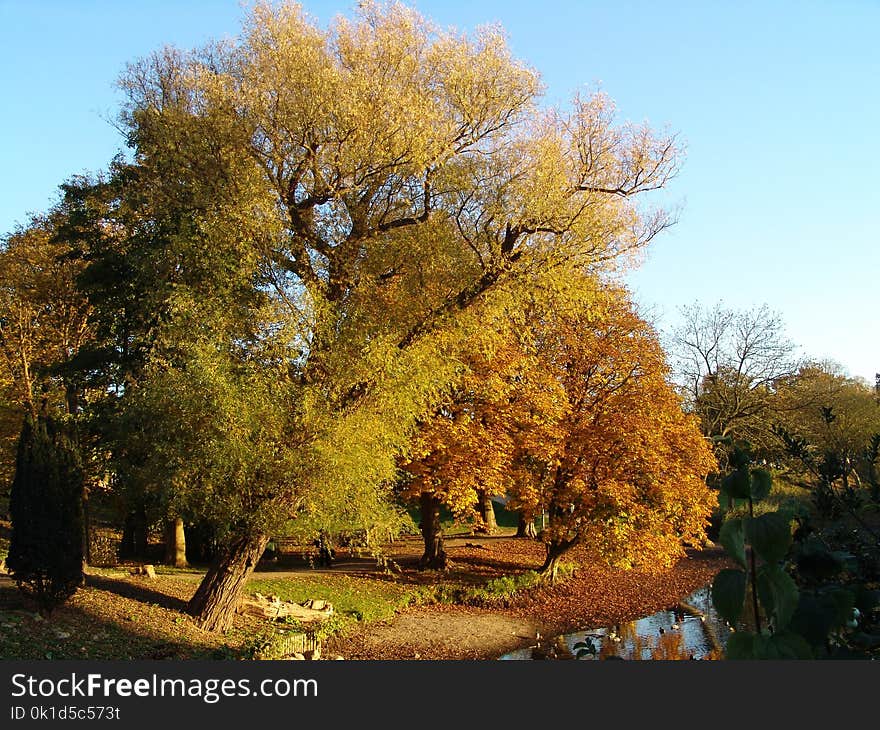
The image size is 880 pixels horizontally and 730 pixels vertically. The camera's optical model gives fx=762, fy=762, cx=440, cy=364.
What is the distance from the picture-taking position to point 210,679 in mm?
5086

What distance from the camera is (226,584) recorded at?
1513 centimetres

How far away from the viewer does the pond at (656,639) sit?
637 inches

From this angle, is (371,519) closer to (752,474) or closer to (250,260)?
(250,260)

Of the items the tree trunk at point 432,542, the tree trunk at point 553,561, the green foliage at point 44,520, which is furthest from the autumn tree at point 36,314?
the tree trunk at point 553,561

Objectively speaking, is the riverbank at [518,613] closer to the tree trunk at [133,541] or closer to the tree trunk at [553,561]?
the tree trunk at [553,561]

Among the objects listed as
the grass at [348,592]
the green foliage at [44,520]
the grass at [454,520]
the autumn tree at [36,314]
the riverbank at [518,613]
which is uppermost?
the autumn tree at [36,314]

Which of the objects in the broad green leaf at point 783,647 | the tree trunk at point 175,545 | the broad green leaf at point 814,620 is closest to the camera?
the broad green leaf at point 783,647

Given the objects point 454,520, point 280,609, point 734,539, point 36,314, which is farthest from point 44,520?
point 454,520

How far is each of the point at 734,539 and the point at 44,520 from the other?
1303cm

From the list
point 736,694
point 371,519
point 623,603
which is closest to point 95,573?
point 371,519

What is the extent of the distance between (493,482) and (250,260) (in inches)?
378

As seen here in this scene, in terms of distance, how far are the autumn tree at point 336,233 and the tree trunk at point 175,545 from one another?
7.58 meters

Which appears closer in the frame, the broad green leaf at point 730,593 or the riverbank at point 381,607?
the broad green leaf at point 730,593

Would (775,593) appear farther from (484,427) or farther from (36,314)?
(36,314)
